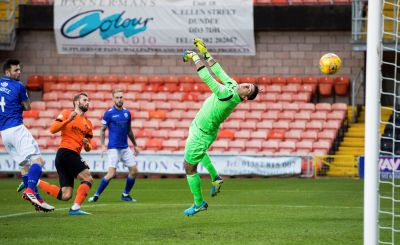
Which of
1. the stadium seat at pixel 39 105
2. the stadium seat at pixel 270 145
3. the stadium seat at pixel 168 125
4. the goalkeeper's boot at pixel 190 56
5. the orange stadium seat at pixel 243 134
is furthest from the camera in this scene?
the stadium seat at pixel 39 105

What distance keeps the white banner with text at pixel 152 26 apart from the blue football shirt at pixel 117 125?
42.8 ft

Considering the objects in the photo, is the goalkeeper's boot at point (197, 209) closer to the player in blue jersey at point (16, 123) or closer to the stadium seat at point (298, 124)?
the player in blue jersey at point (16, 123)

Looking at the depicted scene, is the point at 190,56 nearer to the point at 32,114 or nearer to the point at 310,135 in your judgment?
the point at 310,135

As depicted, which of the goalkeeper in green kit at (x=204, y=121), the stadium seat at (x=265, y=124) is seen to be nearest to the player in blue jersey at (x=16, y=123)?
the goalkeeper in green kit at (x=204, y=121)

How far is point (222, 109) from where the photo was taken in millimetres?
12312

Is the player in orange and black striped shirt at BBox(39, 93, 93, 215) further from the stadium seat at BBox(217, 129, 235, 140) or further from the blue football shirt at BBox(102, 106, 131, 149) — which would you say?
the stadium seat at BBox(217, 129, 235, 140)

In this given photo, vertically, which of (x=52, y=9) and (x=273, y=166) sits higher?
(x=52, y=9)

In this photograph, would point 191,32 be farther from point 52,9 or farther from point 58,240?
point 58,240

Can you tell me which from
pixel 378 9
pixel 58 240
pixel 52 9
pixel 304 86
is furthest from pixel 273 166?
pixel 378 9

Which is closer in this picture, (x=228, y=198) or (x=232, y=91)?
(x=232, y=91)

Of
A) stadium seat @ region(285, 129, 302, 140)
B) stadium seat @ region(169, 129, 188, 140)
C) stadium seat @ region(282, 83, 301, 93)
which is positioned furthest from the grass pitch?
stadium seat @ region(282, 83, 301, 93)

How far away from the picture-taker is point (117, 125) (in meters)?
17.3

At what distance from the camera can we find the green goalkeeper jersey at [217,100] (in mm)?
11898

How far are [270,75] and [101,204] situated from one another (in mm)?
16067
